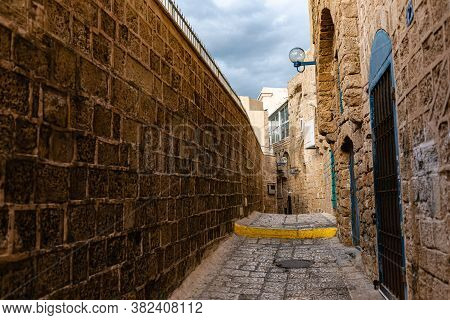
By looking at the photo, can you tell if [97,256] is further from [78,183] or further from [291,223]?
[291,223]

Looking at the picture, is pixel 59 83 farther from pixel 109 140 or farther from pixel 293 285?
pixel 293 285

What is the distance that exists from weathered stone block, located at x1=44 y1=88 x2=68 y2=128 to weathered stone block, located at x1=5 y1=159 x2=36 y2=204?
0.28 m

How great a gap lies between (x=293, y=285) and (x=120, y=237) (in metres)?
2.41

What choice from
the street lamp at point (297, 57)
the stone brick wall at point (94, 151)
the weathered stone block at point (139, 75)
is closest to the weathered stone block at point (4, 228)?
the stone brick wall at point (94, 151)

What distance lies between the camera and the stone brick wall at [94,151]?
181 cm

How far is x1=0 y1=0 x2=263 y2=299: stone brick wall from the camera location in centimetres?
181

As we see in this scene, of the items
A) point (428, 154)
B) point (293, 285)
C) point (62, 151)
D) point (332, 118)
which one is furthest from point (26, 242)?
point (332, 118)

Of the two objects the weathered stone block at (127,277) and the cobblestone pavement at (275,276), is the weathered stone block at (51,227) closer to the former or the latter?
the weathered stone block at (127,277)

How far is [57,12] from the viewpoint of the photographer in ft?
7.01

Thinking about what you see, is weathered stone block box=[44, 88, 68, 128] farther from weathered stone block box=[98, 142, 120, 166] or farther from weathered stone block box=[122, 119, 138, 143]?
weathered stone block box=[122, 119, 138, 143]

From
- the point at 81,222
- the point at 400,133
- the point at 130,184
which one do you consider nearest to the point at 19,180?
the point at 81,222

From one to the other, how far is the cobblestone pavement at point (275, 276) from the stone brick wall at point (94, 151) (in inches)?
15.7

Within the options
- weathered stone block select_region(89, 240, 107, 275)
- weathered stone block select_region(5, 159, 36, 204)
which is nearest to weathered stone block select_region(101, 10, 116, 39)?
weathered stone block select_region(5, 159, 36, 204)

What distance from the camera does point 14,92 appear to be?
1.78m
